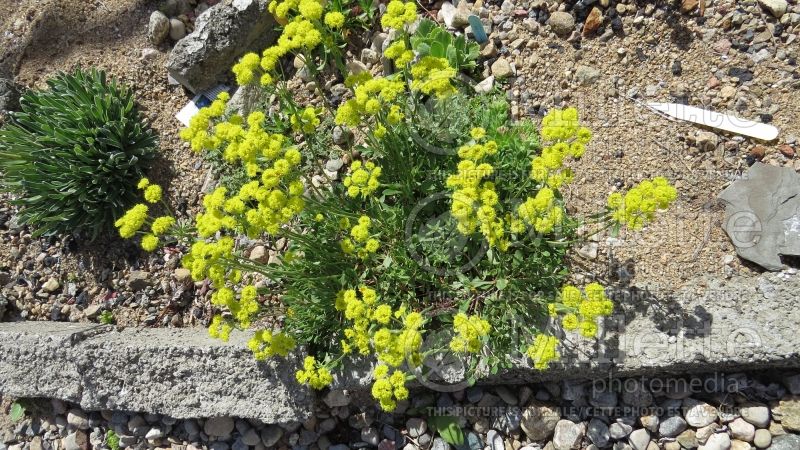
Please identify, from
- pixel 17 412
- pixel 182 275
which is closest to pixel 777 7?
pixel 182 275

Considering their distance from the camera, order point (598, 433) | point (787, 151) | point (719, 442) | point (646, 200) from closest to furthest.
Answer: point (646, 200) → point (719, 442) → point (598, 433) → point (787, 151)

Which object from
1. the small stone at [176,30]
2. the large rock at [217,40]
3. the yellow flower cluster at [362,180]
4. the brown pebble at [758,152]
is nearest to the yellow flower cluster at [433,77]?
the yellow flower cluster at [362,180]

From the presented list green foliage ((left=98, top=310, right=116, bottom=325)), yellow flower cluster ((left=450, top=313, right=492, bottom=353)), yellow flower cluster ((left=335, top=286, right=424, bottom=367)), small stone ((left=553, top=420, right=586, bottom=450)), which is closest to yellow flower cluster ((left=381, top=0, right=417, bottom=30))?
yellow flower cluster ((left=335, top=286, right=424, bottom=367))

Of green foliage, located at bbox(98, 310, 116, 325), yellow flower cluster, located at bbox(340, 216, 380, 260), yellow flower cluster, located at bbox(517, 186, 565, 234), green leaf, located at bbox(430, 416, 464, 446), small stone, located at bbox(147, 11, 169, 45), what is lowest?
green leaf, located at bbox(430, 416, 464, 446)

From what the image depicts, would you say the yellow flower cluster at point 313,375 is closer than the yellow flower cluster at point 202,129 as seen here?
No

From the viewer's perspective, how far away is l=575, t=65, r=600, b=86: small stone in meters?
4.23

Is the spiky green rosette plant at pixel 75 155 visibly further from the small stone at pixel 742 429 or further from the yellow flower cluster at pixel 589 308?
the small stone at pixel 742 429

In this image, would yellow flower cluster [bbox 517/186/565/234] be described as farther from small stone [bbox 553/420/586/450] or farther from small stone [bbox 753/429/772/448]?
small stone [bbox 753/429/772/448]

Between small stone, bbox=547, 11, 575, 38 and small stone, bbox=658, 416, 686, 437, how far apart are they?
111 inches

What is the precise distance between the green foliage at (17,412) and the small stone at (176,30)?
354cm

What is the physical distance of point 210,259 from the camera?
322 centimetres

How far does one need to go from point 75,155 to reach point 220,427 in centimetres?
248

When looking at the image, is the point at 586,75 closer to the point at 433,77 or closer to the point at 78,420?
the point at 433,77

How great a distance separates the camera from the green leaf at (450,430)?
12.7ft
